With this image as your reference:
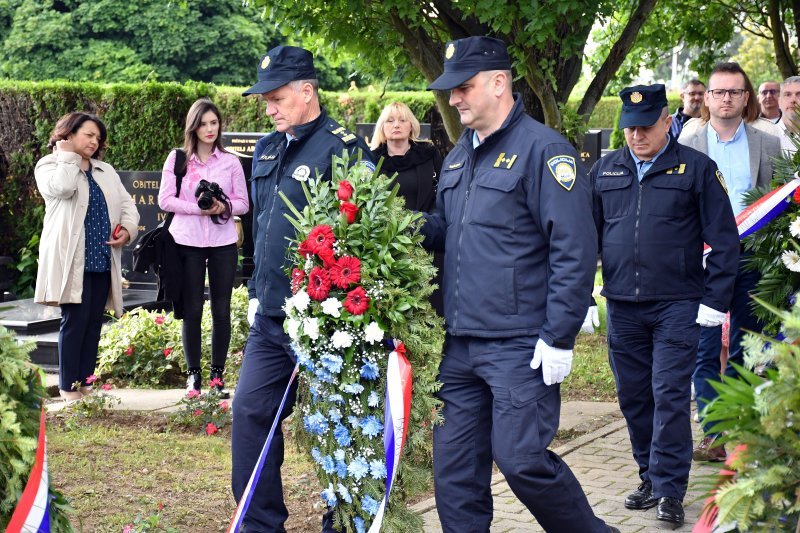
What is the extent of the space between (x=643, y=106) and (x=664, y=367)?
52.1 inches

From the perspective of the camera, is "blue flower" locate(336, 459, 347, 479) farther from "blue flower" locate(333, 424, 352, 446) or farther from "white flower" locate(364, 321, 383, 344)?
"white flower" locate(364, 321, 383, 344)

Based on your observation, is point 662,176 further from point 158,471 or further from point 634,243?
point 158,471

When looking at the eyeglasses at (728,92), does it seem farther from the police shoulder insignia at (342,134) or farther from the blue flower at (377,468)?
the blue flower at (377,468)

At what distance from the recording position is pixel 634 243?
18.3 ft

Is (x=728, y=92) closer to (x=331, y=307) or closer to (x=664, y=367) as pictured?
(x=664, y=367)

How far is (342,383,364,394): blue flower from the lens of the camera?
439 cm

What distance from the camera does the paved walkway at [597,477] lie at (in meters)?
5.30

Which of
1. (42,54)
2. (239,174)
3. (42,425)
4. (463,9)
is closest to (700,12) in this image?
(463,9)

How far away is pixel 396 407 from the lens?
4305 mm

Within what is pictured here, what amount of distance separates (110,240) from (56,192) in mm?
518

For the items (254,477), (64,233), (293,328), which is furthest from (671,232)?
(64,233)

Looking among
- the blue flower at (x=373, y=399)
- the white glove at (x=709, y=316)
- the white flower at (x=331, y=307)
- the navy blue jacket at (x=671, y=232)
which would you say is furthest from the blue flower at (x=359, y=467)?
the white glove at (x=709, y=316)

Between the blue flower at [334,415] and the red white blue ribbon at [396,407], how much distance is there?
0.71 ft

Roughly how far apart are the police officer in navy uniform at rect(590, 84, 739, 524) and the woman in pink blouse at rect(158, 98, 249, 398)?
11.4 ft
